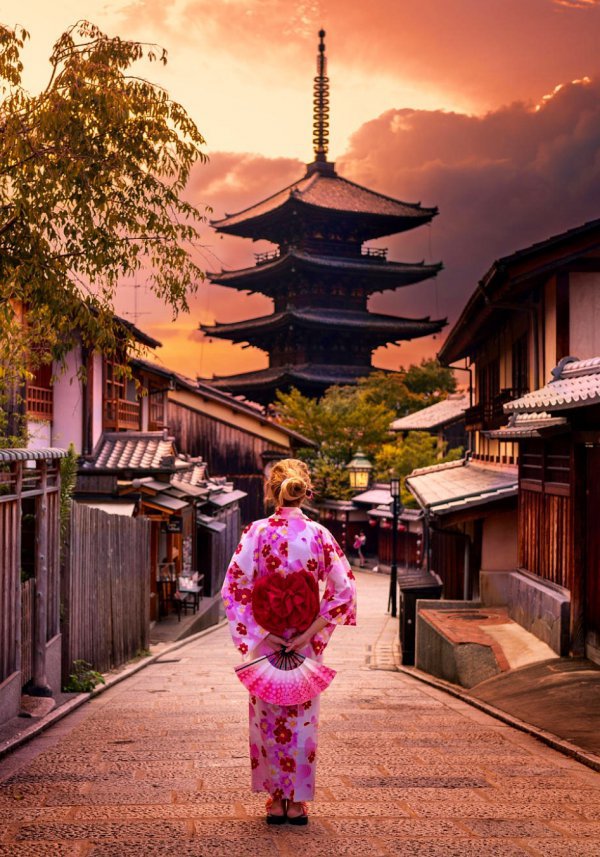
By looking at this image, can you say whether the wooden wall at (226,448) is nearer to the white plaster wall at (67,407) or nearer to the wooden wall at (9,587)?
the white plaster wall at (67,407)

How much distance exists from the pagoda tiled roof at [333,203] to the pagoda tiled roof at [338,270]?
246 centimetres

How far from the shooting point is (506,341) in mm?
18609

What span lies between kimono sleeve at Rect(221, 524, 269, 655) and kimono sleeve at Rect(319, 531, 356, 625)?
35cm

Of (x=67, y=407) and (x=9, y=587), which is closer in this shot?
(x=9, y=587)

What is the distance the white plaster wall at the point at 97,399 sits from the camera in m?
18.9

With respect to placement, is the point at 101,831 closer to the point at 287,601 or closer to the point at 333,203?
the point at 287,601

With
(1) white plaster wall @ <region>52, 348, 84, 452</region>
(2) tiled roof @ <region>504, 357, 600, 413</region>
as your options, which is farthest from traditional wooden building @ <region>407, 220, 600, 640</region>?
(1) white plaster wall @ <region>52, 348, 84, 452</region>

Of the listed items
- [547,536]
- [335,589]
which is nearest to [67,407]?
[547,536]

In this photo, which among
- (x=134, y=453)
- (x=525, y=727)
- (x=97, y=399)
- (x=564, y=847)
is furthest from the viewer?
(x=97, y=399)

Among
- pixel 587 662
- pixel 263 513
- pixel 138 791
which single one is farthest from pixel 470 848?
pixel 263 513

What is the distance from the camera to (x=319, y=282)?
5097cm

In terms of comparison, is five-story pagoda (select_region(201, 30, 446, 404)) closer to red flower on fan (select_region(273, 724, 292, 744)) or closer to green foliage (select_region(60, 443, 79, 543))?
green foliage (select_region(60, 443, 79, 543))

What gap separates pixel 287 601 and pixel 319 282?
155 feet

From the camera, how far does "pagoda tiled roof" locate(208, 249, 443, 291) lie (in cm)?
4869
